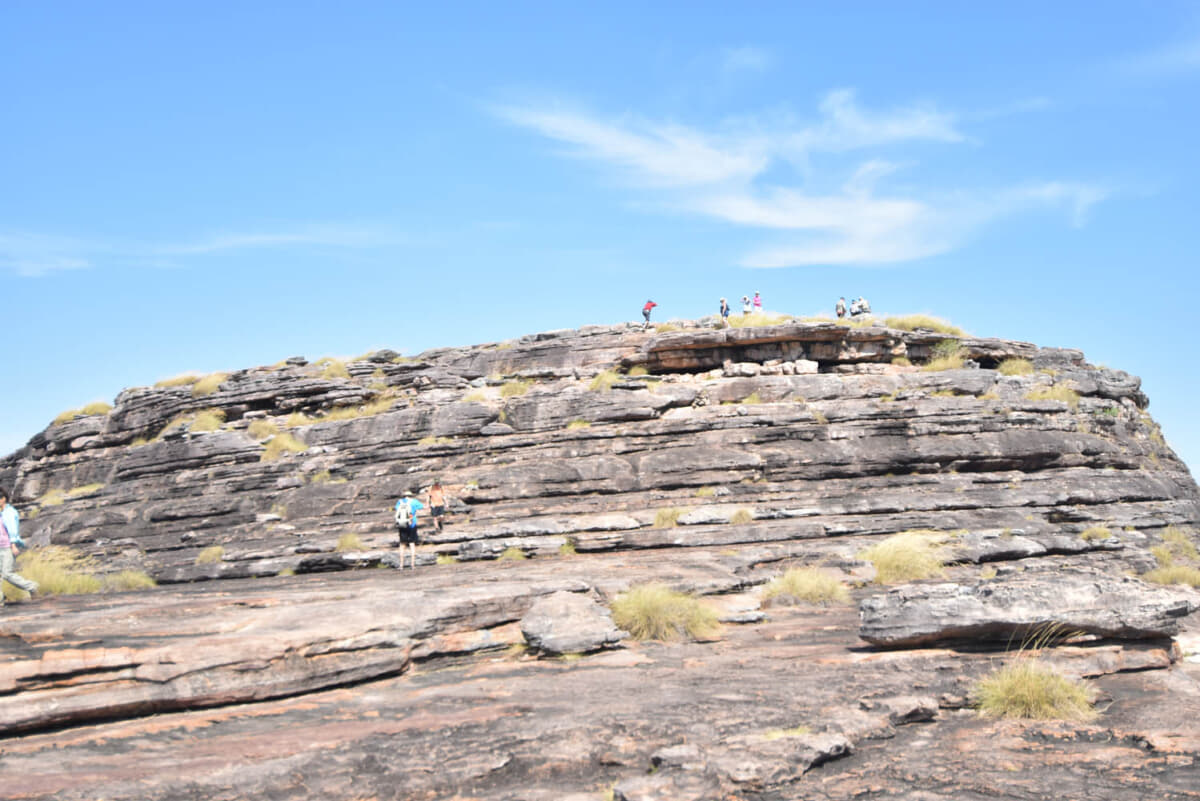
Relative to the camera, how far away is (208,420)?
115 feet

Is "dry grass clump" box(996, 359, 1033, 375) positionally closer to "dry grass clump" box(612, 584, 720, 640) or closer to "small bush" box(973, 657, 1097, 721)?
→ "dry grass clump" box(612, 584, 720, 640)

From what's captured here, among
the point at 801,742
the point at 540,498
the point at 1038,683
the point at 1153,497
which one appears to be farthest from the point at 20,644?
the point at 1153,497

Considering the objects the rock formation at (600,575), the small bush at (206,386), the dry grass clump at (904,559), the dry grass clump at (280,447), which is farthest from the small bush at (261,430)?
the dry grass clump at (904,559)

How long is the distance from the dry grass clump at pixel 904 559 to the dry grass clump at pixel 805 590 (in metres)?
1.81

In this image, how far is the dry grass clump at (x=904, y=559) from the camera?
18.4 metres

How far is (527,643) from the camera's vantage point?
1283 centimetres

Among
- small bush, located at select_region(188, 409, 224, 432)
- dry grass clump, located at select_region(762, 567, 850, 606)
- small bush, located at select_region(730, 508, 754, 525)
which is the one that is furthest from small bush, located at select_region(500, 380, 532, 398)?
dry grass clump, located at select_region(762, 567, 850, 606)

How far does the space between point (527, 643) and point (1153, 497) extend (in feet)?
68.0

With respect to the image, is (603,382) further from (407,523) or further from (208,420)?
(208,420)

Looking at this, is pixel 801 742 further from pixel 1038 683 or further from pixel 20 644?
pixel 20 644

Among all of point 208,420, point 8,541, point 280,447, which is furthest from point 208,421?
point 8,541

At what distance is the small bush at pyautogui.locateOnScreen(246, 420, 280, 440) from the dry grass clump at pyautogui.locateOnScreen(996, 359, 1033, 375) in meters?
27.2

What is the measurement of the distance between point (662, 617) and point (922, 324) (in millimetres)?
22485

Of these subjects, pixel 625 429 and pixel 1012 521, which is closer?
pixel 1012 521
